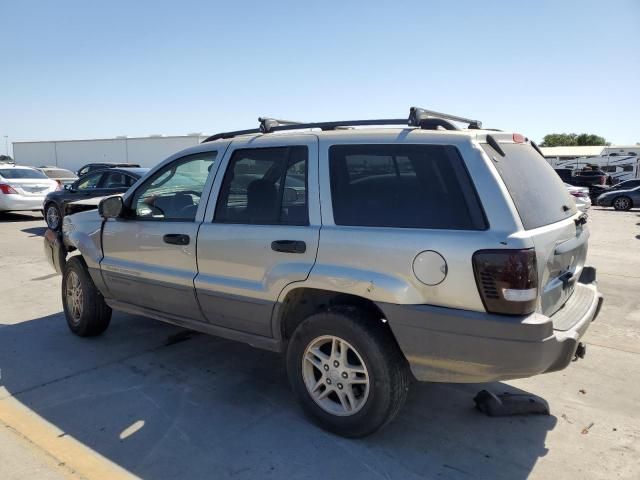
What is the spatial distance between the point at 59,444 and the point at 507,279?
2.79 m

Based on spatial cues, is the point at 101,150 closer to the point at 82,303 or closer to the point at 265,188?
the point at 82,303

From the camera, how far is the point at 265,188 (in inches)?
144

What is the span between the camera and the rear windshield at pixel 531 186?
2.90 metres

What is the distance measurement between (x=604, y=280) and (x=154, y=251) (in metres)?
6.42

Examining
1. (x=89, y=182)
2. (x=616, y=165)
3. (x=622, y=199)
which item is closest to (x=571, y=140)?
(x=616, y=165)

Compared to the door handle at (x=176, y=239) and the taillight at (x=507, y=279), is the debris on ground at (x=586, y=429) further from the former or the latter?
the door handle at (x=176, y=239)

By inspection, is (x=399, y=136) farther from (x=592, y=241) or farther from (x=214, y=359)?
(x=592, y=241)

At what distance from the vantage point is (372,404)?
3.10 meters

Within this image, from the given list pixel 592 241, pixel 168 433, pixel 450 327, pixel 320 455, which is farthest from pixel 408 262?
pixel 592 241

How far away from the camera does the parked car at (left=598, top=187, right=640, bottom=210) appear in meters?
22.0

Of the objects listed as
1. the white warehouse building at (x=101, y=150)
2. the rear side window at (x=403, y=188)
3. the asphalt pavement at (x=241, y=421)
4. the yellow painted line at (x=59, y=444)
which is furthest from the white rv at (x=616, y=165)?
the yellow painted line at (x=59, y=444)

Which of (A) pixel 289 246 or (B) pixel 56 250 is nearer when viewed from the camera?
(A) pixel 289 246

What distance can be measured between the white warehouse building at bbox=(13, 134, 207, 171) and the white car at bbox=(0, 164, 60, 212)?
1963cm

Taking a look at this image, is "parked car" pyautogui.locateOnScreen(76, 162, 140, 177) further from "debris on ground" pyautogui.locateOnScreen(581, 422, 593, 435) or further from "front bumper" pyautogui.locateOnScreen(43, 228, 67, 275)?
"debris on ground" pyautogui.locateOnScreen(581, 422, 593, 435)
